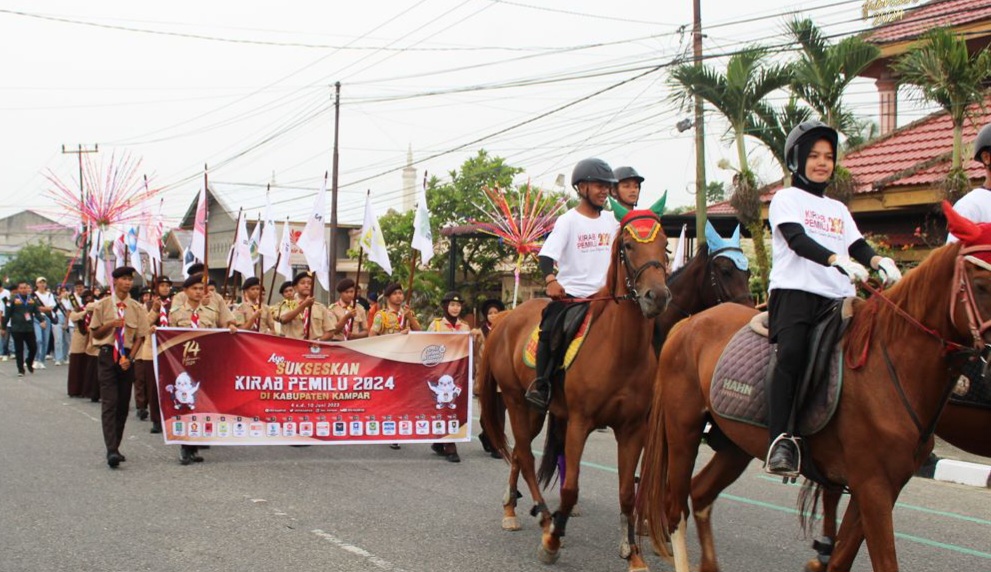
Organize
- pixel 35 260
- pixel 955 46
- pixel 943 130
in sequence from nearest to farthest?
pixel 955 46, pixel 943 130, pixel 35 260

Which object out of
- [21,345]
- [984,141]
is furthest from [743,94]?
[21,345]

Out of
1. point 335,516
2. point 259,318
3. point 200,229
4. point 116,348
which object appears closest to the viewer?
point 335,516

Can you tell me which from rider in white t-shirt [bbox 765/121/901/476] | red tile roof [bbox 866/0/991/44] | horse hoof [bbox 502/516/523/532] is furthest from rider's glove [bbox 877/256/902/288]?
red tile roof [bbox 866/0/991/44]

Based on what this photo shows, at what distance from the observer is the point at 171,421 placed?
11.0 meters

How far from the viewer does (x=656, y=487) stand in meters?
6.42

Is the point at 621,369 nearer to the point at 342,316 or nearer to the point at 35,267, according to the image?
the point at 342,316

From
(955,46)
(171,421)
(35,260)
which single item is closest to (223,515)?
(171,421)

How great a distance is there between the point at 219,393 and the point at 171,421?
0.60m

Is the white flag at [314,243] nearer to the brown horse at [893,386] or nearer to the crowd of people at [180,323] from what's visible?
the crowd of people at [180,323]

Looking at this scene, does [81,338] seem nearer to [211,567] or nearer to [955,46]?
[211,567]

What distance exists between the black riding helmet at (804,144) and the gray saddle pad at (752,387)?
898 millimetres

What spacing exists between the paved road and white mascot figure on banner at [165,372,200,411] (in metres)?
0.64

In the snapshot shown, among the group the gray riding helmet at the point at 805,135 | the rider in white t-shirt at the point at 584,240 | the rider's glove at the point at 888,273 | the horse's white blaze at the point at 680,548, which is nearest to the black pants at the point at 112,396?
the rider in white t-shirt at the point at 584,240

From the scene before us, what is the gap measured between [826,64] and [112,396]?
Answer: 10924mm
